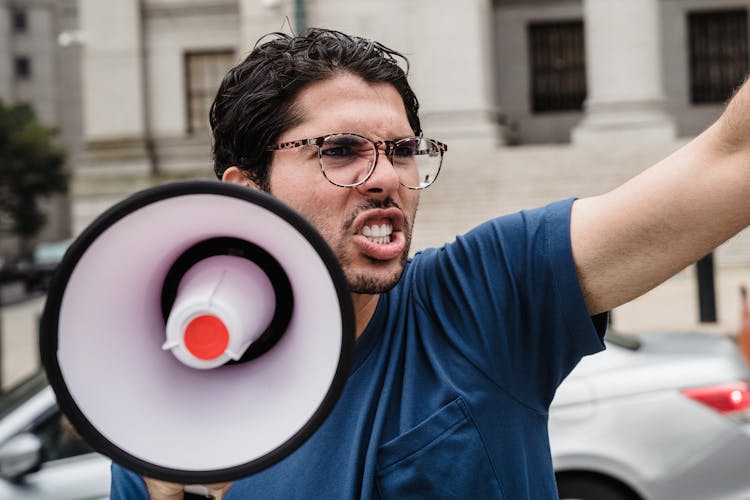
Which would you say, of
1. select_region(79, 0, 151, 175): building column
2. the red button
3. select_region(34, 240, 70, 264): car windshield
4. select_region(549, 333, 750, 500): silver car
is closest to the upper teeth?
the red button

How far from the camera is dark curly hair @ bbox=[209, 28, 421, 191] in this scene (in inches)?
63.9

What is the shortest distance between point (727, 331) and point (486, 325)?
31.1 ft

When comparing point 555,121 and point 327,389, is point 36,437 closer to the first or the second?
point 327,389

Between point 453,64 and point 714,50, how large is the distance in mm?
9838

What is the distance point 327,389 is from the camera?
45.3 inches

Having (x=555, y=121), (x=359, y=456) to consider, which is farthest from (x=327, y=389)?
(x=555, y=121)

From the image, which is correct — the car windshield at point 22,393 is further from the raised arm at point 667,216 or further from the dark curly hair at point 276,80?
the raised arm at point 667,216

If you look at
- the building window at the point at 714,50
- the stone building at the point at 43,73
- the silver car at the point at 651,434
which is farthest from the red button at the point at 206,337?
the stone building at the point at 43,73

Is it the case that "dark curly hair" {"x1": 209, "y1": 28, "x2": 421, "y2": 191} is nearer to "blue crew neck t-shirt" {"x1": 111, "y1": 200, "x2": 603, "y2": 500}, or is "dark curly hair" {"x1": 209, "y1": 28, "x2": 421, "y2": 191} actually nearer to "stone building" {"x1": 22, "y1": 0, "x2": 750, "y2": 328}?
"blue crew neck t-shirt" {"x1": 111, "y1": 200, "x2": 603, "y2": 500}

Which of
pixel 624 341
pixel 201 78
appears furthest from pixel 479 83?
pixel 624 341

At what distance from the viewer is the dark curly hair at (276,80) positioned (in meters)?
1.62

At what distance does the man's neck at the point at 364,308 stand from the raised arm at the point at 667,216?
0.36 m

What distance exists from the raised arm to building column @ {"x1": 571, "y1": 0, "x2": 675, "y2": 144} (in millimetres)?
20958

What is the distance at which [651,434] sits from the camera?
4.64m
